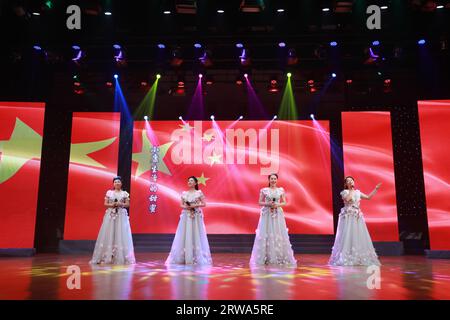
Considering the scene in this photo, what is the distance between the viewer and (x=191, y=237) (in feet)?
22.4

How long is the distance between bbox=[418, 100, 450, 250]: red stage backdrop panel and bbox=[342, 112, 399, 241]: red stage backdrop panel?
93cm

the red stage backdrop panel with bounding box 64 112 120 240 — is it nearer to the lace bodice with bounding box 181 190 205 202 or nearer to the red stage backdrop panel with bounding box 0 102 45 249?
the red stage backdrop panel with bounding box 0 102 45 249

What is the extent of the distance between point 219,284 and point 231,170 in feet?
19.1

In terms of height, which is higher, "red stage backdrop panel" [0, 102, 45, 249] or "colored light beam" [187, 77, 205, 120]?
"colored light beam" [187, 77, 205, 120]

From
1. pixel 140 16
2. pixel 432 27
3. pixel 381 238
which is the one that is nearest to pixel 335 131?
pixel 381 238

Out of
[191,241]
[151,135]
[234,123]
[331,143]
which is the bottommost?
[191,241]

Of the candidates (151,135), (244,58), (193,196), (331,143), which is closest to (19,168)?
(151,135)

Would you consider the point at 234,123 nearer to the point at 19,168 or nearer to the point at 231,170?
the point at 231,170

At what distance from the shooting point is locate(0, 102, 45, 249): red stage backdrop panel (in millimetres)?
8914

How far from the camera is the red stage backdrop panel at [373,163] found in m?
9.59

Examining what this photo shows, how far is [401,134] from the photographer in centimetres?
1016

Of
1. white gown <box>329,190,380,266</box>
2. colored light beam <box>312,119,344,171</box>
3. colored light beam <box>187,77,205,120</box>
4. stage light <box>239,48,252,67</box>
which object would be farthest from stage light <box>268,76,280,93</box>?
white gown <box>329,190,380,266</box>

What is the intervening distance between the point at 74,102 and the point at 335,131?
7140 millimetres
